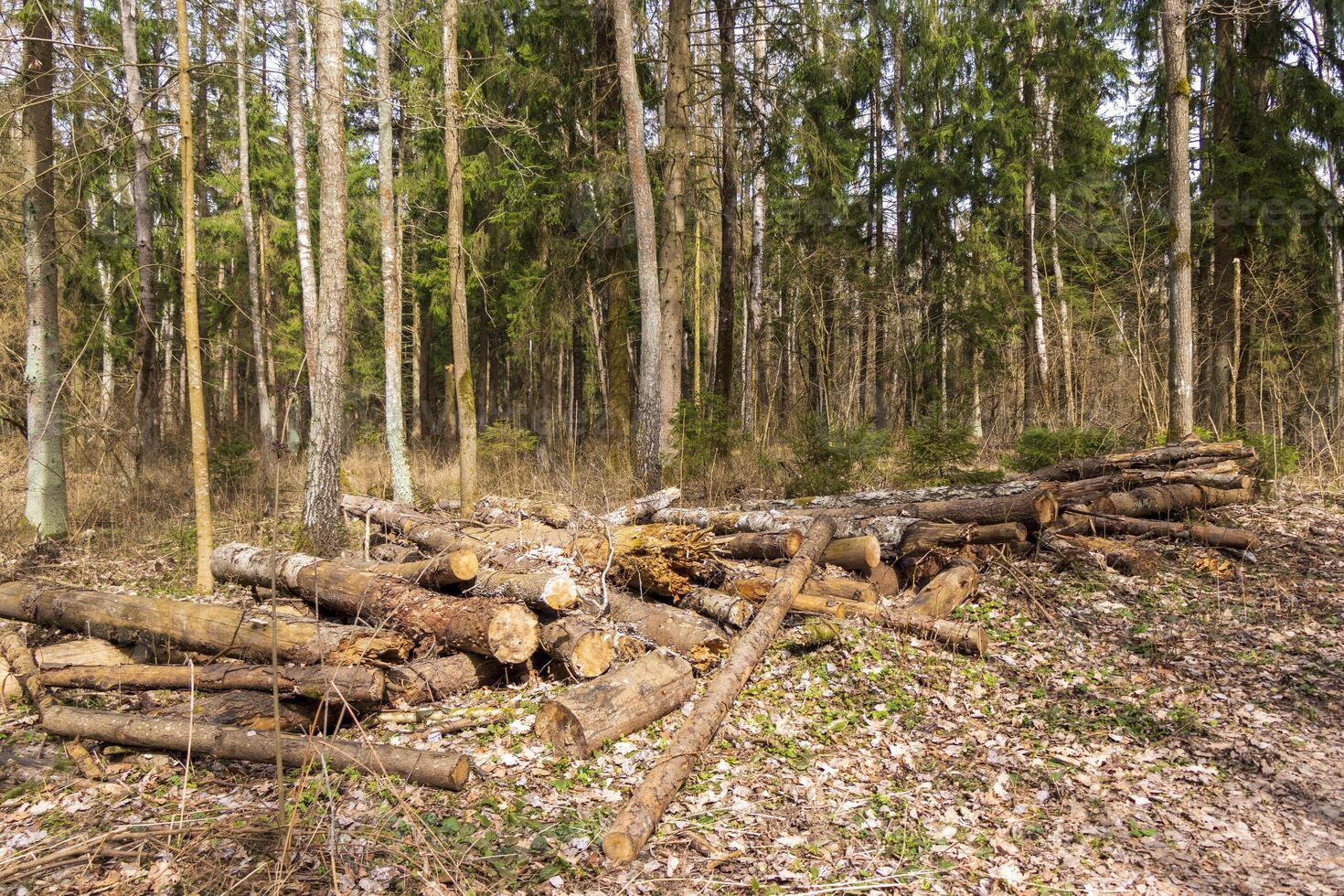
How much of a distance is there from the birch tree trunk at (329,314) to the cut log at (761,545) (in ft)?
15.5

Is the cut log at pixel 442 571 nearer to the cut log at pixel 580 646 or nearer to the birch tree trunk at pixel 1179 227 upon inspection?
the cut log at pixel 580 646

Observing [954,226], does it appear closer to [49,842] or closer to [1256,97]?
[1256,97]

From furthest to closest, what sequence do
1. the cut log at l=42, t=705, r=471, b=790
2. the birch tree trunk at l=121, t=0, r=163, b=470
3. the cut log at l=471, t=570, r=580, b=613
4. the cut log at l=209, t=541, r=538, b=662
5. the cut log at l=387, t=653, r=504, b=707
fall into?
the birch tree trunk at l=121, t=0, r=163, b=470 → the cut log at l=471, t=570, r=580, b=613 → the cut log at l=209, t=541, r=538, b=662 → the cut log at l=387, t=653, r=504, b=707 → the cut log at l=42, t=705, r=471, b=790

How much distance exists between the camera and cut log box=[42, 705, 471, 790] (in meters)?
3.80

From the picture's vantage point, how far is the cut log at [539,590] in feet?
17.3

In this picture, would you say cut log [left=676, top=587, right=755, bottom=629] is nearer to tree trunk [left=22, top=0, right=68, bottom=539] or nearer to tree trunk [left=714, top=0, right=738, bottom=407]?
tree trunk [left=714, top=0, right=738, bottom=407]

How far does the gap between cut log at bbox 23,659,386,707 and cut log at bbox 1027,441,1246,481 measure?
726cm

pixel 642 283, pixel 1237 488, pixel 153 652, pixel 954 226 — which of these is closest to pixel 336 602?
pixel 153 652

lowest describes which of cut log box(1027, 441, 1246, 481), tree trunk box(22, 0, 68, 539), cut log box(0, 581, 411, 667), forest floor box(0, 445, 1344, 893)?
forest floor box(0, 445, 1344, 893)

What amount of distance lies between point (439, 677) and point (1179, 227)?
35.4 feet

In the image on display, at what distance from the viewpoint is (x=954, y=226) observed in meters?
20.6

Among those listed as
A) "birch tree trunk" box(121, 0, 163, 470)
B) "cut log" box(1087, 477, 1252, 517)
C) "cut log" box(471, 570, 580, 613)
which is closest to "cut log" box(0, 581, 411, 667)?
"cut log" box(471, 570, 580, 613)

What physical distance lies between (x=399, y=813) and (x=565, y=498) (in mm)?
6651

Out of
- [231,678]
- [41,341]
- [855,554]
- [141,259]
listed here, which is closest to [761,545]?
[855,554]
